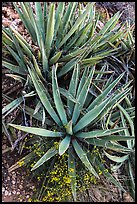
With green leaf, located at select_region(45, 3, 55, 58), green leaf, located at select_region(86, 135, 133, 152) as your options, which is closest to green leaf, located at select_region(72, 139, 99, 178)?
green leaf, located at select_region(86, 135, 133, 152)

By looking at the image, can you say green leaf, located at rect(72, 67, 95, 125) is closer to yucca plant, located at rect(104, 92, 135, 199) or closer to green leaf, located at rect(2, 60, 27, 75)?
yucca plant, located at rect(104, 92, 135, 199)

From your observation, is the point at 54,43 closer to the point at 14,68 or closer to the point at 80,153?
the point at 14,68

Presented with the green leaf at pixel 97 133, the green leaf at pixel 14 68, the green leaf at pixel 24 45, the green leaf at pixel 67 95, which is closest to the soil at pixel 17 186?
the green leaf at pixel 14 68

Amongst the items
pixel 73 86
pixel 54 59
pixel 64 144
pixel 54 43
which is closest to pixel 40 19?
pixel 54 43

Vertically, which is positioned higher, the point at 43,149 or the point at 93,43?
the point at 93,43

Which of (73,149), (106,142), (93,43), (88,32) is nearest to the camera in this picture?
(106,142)

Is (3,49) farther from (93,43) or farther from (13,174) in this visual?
(13,174)

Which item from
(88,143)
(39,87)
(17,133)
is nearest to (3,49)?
(39,87)
